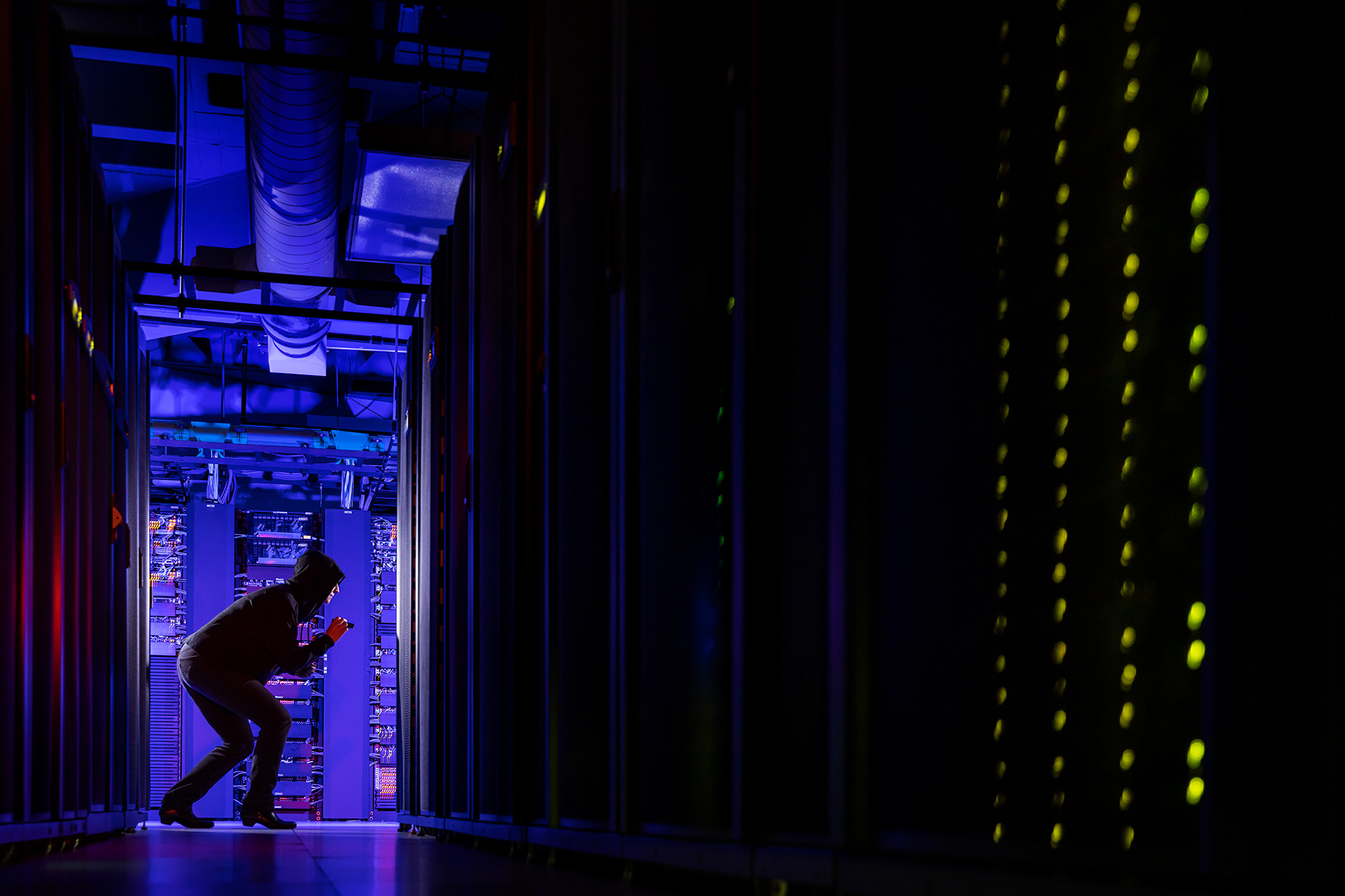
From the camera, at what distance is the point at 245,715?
6.97m

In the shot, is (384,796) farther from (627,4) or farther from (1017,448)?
(1017,448)

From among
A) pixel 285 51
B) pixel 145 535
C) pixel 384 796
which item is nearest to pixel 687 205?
pixel 285 51

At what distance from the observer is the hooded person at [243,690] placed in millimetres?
6852

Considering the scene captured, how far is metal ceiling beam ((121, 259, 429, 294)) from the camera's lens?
813cm

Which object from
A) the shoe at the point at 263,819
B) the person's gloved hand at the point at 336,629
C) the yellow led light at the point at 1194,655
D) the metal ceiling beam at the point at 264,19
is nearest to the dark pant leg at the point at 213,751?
the shoe at the point at 263,819

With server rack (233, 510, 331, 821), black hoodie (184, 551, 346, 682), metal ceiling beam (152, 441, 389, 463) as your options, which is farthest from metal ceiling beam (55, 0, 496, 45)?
server rack (233, 510, 331, 821)

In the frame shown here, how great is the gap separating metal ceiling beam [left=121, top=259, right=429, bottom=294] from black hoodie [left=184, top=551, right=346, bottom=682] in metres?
2.02

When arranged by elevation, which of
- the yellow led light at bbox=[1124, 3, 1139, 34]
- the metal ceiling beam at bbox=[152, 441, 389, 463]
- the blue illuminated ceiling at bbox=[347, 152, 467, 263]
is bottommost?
the metal ceiling beam at bbox=[152, 441, 389, 463]

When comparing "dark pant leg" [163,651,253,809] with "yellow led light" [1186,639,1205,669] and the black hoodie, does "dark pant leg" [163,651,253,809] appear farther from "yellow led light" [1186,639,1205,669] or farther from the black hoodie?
"yellow led light" [1186,639,1205,669]

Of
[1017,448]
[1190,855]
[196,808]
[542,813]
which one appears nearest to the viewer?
[1190,855]

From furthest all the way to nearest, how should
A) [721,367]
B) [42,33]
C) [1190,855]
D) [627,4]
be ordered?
[42,33] → [627,4] → [721,367] → [1190,855]

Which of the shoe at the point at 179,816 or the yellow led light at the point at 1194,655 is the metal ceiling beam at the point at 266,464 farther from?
the yellow led light at the point at 1194,655

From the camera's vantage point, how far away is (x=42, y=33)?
4078 mm

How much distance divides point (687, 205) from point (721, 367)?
1.39ft
